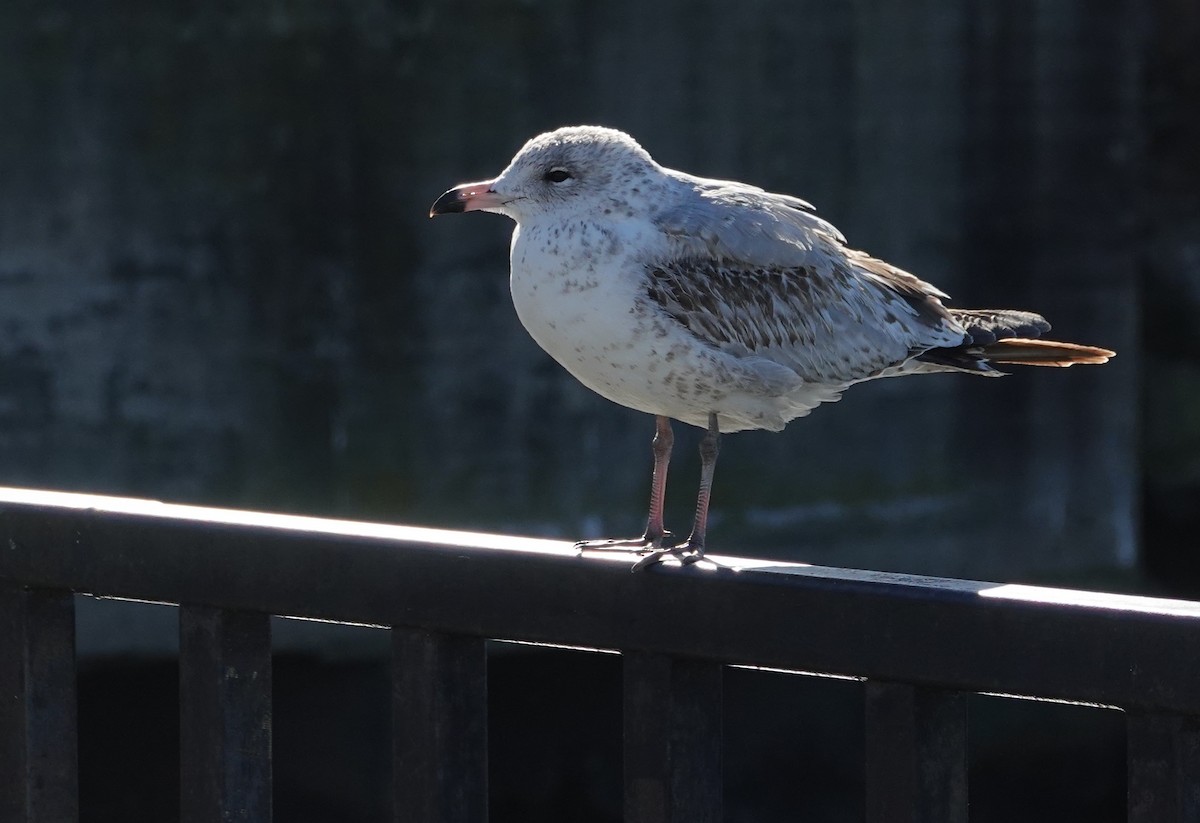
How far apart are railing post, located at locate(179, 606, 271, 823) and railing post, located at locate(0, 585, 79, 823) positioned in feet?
0.75

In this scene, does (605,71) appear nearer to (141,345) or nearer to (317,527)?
(141,345)

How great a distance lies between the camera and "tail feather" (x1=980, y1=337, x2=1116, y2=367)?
175 inches

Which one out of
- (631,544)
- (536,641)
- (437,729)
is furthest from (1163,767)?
(631,544)

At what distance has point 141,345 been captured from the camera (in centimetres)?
927

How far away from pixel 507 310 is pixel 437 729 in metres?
7.54

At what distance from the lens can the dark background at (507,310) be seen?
9.18 metres

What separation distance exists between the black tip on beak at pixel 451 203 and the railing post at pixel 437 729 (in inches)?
76.9

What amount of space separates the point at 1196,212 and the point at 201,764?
13.8 meters

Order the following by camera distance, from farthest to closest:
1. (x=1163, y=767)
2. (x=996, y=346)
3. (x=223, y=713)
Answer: (x=996, y=346) < (x=223, y=713) < (x=1163, y=767)

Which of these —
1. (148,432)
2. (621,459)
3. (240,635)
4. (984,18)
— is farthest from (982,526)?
(240,635)

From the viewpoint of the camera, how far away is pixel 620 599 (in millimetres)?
2363

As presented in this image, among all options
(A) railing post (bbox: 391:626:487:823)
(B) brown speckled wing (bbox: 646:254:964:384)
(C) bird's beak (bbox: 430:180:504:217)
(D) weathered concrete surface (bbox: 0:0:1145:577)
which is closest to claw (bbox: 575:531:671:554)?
(B) brown speckled wing (bbox: 646:254:964:384)

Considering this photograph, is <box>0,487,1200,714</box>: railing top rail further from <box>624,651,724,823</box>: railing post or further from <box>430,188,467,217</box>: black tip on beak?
<box>430,188,467,217</box>: black tip on beak

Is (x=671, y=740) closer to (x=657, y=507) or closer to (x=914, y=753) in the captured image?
(x=914, y=753)
